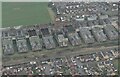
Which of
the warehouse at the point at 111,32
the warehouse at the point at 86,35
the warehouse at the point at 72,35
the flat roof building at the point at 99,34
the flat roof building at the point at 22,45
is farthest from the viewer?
the warehouse at the point at 111,32

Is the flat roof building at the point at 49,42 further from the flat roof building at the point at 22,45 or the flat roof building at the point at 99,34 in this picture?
the flat roof building at the point at 99,34

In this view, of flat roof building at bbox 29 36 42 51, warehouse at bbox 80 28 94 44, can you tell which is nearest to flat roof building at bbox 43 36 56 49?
flat roof building at bbox 29 36 42 51

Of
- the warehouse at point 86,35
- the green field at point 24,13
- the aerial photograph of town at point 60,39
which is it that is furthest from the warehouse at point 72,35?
the green field at point 24,13

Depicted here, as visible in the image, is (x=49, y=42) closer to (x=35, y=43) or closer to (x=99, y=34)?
(x=35, y=43)

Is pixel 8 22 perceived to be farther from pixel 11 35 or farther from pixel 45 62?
pixel 45 62

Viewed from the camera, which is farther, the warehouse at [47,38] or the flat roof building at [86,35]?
the flat roof building at [86,35]

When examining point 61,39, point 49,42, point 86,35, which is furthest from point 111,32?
point 49,42

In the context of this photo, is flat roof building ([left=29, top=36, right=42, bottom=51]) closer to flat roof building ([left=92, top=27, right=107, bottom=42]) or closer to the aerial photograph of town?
the aerial photograph of town
